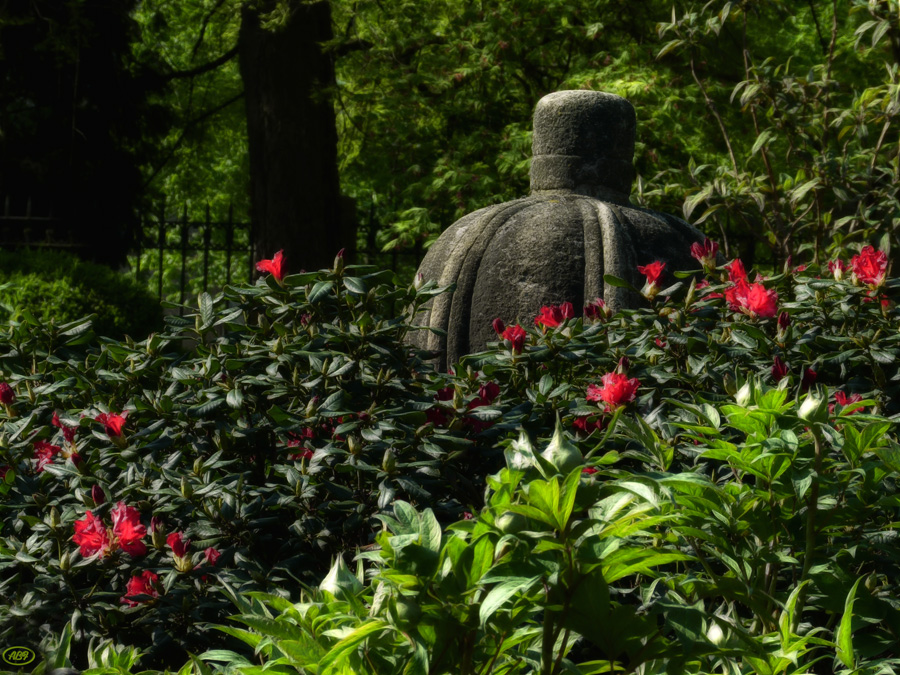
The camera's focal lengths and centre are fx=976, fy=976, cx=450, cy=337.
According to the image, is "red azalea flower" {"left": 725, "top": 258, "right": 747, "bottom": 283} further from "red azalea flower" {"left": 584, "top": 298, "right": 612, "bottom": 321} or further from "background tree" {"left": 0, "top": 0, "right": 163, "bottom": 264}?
"background tree" {"left": 0, "top": 0, "right": 163, "bottom": 264}

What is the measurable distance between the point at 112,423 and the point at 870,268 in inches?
92.9

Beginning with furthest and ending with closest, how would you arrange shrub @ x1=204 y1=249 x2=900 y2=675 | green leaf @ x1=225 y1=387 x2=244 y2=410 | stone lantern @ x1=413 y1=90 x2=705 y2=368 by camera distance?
stone lantern @ x1=413 y1=90 x2=705 y2=368 → green leaf @ x1=225 y1=387 x2=244 y2=410 → shrub @ x1=204 y1=249 x2=900 y2=675

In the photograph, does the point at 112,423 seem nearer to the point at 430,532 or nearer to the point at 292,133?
the point at 430,532

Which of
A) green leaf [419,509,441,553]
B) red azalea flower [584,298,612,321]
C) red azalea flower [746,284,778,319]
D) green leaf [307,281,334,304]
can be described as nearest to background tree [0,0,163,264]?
red azalea flower [584,298,612,321]

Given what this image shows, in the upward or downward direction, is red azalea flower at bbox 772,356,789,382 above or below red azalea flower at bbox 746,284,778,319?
below

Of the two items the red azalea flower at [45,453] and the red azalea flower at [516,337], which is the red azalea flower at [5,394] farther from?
the red azalea flower at [516,337]

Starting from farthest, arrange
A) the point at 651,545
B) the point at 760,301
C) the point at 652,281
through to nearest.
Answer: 1. the point at 652,281
2. the point at 760,301
3. the point at 651,545

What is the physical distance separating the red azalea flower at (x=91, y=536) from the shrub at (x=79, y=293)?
6081 millimetres

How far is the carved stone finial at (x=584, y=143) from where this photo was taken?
4.78 meters

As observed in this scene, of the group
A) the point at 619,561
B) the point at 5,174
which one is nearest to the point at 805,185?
the point at 619,561

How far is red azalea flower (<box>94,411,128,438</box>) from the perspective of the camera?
108 inches

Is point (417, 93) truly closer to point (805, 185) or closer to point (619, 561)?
point (805, 185)

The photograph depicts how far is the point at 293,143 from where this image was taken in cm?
1017

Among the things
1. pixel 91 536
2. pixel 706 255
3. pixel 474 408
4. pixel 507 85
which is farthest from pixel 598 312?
pixel 507 85
